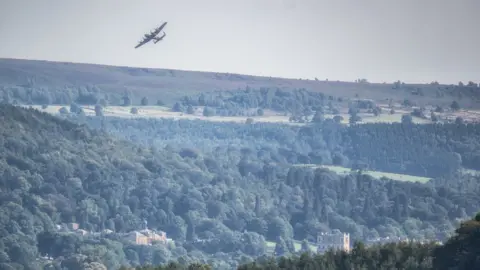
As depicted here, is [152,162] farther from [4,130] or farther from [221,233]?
[221,233]

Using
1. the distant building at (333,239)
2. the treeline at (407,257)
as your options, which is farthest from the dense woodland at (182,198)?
the treeline at (407,257)

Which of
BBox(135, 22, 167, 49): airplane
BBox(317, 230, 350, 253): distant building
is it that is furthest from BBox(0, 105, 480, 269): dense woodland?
BBox(135, 22, 167, 49): airplane

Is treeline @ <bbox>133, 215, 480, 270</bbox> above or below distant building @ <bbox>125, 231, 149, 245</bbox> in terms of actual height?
above

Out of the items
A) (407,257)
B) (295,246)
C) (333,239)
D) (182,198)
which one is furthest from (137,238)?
(407,257)

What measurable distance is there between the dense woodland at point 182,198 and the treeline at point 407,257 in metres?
48.0

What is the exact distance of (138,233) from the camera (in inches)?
6339

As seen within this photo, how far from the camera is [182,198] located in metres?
180

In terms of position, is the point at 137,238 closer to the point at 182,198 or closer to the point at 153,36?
the point at 182,198

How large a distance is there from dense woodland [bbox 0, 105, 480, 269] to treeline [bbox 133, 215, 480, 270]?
48045 mm

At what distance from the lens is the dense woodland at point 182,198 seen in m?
153

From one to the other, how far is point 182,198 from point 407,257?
93.7 metres

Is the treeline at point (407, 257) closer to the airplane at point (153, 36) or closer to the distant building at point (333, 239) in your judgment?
the airplane at point (153, 36)

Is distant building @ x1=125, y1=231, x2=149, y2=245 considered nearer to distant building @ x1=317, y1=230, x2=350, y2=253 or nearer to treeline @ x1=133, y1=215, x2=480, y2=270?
distant building @ x1=317, y1=230, x2=350, y2=253

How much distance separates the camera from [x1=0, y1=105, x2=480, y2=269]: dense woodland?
503 feet
